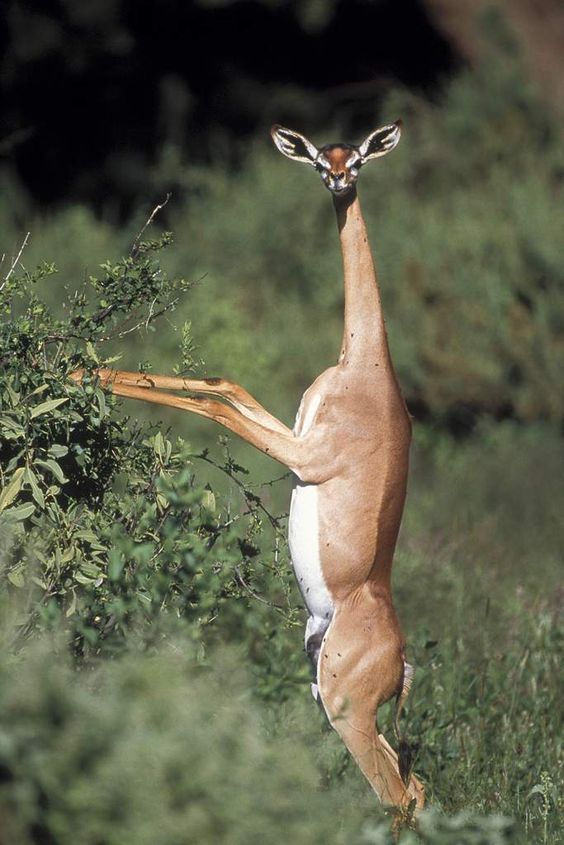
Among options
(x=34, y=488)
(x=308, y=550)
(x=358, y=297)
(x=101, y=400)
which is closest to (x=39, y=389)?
(x=101, y=400)

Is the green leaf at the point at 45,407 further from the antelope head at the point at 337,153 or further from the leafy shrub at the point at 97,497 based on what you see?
the antelope head at the point at 337,153

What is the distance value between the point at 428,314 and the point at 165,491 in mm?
8341

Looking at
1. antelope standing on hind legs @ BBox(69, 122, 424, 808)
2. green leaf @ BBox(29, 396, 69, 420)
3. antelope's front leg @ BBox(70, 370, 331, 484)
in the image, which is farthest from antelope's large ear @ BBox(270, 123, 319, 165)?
green leaf @ BBox(29, 396, 69, 420)

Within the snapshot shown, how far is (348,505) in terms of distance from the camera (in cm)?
444

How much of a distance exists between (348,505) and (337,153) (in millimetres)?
1168

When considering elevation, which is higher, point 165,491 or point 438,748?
point 165,491

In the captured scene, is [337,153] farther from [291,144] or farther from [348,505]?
[348,505]

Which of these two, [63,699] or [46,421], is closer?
[63,699]

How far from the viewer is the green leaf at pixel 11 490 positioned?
12.7 feet

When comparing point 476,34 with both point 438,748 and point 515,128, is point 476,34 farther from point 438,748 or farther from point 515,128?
point 438,748

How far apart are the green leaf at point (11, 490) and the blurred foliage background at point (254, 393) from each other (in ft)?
0.08

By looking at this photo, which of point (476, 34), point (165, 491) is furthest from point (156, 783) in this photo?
point (476, 34)

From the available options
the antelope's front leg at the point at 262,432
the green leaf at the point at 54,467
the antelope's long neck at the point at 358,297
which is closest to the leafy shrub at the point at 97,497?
the green leaf at the point at 54,467

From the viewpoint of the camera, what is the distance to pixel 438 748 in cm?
495
